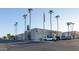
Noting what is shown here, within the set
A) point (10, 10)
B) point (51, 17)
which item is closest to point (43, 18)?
point (51, 17)

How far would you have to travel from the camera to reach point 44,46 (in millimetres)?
13023

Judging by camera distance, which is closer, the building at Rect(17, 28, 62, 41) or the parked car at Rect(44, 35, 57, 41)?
the building at Rect(17, 28, 62, 41)

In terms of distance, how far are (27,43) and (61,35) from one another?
116 cm

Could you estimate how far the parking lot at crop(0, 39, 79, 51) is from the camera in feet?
42.2

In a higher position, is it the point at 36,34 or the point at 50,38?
the point at 36,34

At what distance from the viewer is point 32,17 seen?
12898 millimetres

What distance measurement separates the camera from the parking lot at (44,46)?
12.9 meters

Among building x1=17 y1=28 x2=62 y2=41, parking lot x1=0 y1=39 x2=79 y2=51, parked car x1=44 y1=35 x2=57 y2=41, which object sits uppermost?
building x1=17 y1=28 x2=62 y2=41

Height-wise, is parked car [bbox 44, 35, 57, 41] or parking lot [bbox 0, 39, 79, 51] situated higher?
parked car [bbox 44, 35, 57, 41]

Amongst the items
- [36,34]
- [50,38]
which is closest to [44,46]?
[50,38]

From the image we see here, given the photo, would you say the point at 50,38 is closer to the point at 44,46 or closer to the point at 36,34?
the point at 44,46
